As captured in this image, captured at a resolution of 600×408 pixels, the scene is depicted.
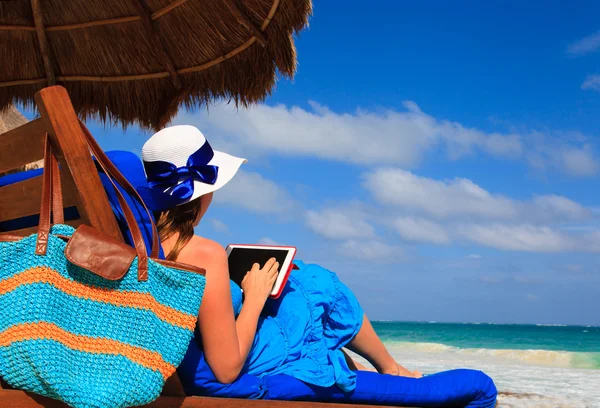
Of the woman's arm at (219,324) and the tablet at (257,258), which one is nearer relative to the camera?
the woman's arm at (219,324)

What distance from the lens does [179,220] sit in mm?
1968

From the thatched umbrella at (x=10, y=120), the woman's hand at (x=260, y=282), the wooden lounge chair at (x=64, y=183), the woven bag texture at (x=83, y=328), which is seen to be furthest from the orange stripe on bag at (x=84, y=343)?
the thatched umbrella at (x=10, y=120)

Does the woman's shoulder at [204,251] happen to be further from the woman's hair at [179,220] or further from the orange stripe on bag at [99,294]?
the orange stripe on bag at [99,294]

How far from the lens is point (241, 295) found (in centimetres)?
213

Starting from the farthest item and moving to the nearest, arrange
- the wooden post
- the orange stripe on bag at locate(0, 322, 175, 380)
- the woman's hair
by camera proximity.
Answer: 1. the woman's hair
2. the wooden post
3. the orange stripe on bag at locate(0, 322, 175, 380)

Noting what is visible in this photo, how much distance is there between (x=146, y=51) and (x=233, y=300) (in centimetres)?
274

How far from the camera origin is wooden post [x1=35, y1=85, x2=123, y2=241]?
160 centimetres

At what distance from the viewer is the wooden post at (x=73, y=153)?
5.26ft

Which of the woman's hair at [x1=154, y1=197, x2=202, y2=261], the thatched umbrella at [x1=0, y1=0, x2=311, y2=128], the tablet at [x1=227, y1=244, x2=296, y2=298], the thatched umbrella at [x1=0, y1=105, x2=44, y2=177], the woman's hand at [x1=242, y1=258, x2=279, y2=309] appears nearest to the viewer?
the woman's hair at [x1=154, y1=197, x2=202, y2=261]

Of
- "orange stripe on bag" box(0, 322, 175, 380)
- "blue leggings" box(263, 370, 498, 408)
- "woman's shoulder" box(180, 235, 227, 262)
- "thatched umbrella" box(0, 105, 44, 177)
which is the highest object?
"thatched umbrella" box(0, 105, 44, 177)

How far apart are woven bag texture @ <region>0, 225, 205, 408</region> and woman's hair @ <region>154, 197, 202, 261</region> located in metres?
0.30

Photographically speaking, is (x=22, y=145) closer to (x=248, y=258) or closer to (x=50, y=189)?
(x=50, y=189)

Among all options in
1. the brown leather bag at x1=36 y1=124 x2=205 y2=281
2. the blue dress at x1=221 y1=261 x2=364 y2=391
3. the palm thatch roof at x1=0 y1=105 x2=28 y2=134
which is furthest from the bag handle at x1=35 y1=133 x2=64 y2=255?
the palm thatch roof at x1=0 y1=105 x2=28 y2=134

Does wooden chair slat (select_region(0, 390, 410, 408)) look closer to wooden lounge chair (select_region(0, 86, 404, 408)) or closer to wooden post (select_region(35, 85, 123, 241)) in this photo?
wooden lounge chair (select_region(0, 86, 404, 408))
